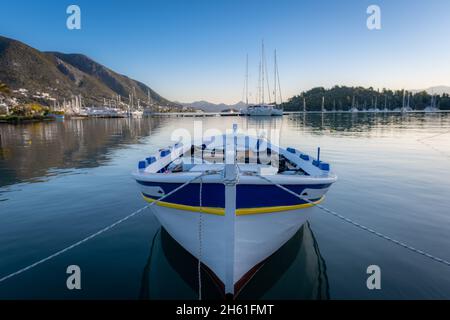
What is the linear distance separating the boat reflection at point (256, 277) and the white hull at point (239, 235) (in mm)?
479

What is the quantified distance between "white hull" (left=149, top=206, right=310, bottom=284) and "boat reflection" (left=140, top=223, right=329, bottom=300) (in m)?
0.48

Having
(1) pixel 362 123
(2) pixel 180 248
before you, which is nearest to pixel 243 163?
(2) pixel 180 248

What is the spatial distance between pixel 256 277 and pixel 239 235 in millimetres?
1469

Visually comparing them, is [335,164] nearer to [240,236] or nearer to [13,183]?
[240,236]

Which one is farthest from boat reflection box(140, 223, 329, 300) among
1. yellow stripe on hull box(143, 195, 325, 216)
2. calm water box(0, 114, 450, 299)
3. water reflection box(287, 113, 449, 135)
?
water reflection box(287, 113, 449, 135)

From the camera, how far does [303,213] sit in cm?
636

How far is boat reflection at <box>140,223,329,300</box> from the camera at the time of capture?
562 cm

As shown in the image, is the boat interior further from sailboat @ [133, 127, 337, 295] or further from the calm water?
the calm water

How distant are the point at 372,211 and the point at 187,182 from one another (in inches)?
317

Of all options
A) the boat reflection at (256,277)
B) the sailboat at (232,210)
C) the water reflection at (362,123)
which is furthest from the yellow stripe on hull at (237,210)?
the water reflection at (362,123)

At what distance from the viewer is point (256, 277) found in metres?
6.06

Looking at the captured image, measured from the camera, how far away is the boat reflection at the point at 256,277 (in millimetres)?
5621

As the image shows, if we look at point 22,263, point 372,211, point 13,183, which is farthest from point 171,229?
point 13,183

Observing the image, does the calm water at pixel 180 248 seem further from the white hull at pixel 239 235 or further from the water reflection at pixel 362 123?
the water reflection at pixel 362 123
